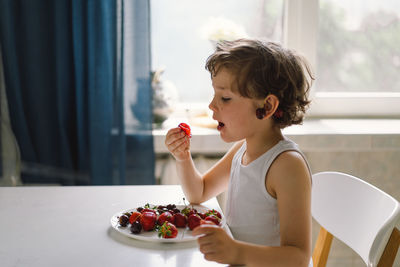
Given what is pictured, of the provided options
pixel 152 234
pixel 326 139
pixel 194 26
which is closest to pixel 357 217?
pixel 152 234

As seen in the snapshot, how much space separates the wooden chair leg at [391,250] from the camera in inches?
42.5

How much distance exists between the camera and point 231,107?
1.18 m

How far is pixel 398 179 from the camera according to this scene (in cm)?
221

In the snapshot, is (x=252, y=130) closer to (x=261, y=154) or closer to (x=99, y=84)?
(x=261, y=154)

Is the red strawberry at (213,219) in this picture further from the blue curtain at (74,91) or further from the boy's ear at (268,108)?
the blue curtain at (74,91)

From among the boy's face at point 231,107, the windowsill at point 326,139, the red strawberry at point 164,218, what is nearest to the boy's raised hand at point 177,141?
the boy's face at point 231,107

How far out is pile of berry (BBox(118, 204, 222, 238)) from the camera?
104 centimetres

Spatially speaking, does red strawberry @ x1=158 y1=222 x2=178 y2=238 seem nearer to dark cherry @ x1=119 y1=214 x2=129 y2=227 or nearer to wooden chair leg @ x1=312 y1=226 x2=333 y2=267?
dark cherry @ x1=119 y1=214 x2=129 y2=227

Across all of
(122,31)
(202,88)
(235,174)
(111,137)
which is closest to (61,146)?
(111,137)

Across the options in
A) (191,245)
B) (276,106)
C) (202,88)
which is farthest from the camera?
(202,88)

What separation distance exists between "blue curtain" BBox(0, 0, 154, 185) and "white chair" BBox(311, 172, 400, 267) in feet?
3.14

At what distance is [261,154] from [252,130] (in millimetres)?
63

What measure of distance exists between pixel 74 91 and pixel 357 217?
1.36 meters

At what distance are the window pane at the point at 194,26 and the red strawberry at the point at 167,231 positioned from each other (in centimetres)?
144
